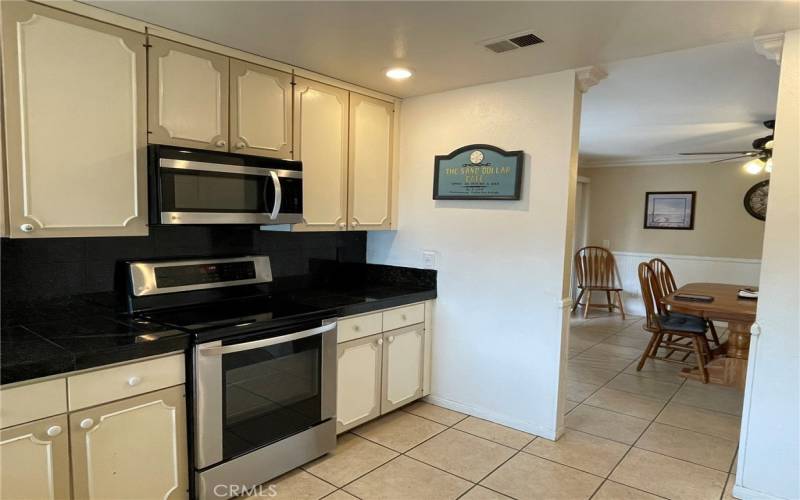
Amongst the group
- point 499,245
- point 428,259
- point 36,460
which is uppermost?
point 499,245

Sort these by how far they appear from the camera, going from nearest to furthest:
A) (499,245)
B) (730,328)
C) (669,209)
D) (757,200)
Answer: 1. (499,245)
2. (730,328)
3. (757,200)
4. (669,209)

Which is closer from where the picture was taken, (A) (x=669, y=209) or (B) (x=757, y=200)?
(B) (x=757, y=200)

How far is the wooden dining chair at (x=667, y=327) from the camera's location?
414 centimetres

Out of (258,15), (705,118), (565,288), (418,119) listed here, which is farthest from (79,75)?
(705,118)

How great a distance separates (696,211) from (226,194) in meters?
6.25

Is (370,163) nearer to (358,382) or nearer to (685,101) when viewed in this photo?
(358,382)

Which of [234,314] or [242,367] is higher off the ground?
[234,314]

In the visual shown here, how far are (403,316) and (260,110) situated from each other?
1.50 metres

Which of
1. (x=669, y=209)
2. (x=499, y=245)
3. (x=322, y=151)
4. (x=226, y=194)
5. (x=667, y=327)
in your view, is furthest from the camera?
(x=669, y=209)

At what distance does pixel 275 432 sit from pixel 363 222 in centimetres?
143

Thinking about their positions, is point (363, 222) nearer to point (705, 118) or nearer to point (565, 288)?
point (565, 288)

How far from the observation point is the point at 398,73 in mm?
2762

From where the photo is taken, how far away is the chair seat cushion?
418 cm

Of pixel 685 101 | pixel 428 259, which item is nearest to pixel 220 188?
pixel 428 259
